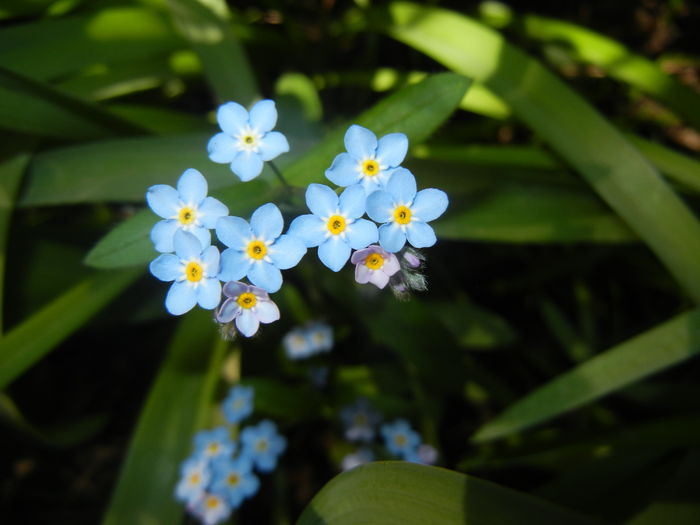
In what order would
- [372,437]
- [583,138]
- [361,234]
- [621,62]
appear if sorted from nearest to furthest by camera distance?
[361,234]
[583,138]
[372,437]
[621,62]

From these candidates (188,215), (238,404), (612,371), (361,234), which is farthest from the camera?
(238,404)

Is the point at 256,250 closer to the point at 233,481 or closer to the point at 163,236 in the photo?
the point at 163,236

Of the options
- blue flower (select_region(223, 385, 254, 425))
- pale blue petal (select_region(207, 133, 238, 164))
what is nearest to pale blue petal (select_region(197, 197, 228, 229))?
pale blue petal (select_region(207, 133, 238, 164))

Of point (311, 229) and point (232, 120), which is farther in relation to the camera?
point (232, 120)

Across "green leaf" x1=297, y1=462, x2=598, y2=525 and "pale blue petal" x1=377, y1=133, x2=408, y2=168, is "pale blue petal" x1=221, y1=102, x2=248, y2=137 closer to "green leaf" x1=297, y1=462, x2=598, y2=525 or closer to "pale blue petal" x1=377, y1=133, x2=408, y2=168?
"pale blue petal" x1=377, y1=133, x2=408, y2=168

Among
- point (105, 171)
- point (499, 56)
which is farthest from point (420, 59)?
point (105, 171)

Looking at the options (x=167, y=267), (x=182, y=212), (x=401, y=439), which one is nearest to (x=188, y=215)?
(x=182, y=212)
